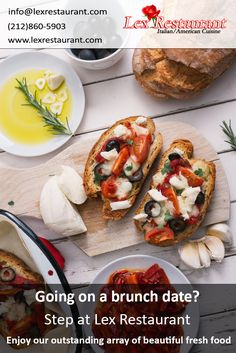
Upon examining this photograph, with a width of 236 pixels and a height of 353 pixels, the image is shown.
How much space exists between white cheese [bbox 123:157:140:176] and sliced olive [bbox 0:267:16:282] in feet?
2.35

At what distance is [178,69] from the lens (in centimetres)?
255

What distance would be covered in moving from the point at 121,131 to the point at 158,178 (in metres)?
0.29

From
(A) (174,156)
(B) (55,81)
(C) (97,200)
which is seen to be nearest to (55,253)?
(C) (97,200)

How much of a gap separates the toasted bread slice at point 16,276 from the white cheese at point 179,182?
2.50 ft

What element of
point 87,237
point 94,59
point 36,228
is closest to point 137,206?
point 87,237

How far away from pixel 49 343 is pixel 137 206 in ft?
2.51

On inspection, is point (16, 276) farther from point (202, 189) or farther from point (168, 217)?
point (202, 189)

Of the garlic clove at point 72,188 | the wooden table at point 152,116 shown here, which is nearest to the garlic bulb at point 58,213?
the garlic clove at point 72,188

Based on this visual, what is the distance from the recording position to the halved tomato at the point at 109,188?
2.56 meters

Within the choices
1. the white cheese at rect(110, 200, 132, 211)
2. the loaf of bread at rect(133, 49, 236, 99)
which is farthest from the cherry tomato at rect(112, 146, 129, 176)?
the loaf of bread at rect(133, 49, 236, 99)

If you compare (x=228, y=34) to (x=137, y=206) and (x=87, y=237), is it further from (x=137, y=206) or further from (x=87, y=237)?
(x=87, y=237)

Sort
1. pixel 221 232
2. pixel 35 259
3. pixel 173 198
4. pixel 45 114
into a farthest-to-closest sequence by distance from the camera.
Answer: pixel 45 114 < pixel 221 232 < pixel 173 198 < pixel 35 259

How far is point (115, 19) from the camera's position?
2.71 m

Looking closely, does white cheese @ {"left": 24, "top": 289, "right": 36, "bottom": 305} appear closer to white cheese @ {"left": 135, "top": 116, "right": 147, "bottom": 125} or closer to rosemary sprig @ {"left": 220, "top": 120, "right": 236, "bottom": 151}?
white cheese @ {"left": 135, "top": 116, "right": 147, "bottom": 125}
